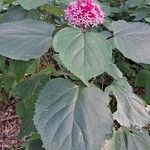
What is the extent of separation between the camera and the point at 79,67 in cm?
125

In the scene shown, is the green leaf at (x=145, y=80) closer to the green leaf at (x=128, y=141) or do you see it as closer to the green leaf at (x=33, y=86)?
the green leaf at (x=128, y=141)

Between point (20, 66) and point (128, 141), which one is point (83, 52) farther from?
point (128, 141)

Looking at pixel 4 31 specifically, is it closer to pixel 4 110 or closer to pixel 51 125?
pixel 51 125

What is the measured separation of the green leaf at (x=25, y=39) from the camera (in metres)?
1.41

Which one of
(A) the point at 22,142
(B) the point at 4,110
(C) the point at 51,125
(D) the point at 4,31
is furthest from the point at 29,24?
(B) the point at 4,110

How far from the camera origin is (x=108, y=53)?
4.32 feet

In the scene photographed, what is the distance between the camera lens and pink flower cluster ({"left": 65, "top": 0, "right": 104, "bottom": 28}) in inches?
52.5

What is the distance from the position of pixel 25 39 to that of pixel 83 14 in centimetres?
25

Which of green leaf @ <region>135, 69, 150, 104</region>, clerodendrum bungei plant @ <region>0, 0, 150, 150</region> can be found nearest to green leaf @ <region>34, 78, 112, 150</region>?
clerodendrum bungei plant @ <region>0, 0, 150, 150</region>

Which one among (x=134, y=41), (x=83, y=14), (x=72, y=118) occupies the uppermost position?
(x=83, y=14)

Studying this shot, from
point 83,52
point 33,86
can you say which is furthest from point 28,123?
point 83,52

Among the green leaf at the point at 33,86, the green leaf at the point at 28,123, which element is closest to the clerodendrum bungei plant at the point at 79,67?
the green leaf at the point at 33,86

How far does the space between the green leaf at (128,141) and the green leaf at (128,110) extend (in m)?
0.14

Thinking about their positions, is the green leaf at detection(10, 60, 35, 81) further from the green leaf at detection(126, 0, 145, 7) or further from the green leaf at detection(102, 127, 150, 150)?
the green leaf at detection(126, 0, 145, 7)
